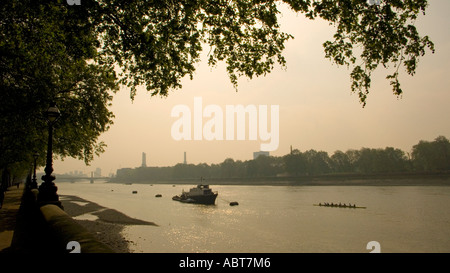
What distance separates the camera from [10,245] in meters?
10.1

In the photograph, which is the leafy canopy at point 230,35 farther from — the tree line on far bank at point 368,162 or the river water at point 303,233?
the tree line on far bank at point 368,162

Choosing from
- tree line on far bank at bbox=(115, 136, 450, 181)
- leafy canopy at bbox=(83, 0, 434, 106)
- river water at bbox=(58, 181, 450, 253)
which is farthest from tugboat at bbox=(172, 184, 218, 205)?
tree line on far bank at bbox=(115, 136, 450, 181)

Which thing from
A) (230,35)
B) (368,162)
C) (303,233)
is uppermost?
(230,35)

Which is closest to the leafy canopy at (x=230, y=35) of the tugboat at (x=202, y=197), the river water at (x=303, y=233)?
the river water at (x=303, y=233)

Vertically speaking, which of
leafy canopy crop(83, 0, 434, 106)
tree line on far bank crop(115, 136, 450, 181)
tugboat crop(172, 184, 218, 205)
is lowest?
tugboat crop(172, 184, 218, 205)

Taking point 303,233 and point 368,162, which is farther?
point 368,162

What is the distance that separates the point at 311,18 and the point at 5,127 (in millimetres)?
16729

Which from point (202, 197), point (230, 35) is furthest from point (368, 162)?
point (230, 35)

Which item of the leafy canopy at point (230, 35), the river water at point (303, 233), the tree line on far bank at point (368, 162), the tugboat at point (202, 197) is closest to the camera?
the leafy canopy at point (230, 35)

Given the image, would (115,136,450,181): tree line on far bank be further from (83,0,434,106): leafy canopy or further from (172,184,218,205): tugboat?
(83,0,434,106): leafy canopy

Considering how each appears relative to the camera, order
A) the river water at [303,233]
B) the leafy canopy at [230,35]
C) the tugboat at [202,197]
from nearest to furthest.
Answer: the leafy canopy at [230,35], the river water at [303,233], the tugboat at [202,197]

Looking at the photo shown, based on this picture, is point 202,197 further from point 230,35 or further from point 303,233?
point 230,35

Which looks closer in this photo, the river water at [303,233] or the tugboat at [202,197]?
the river water at [303,233]
